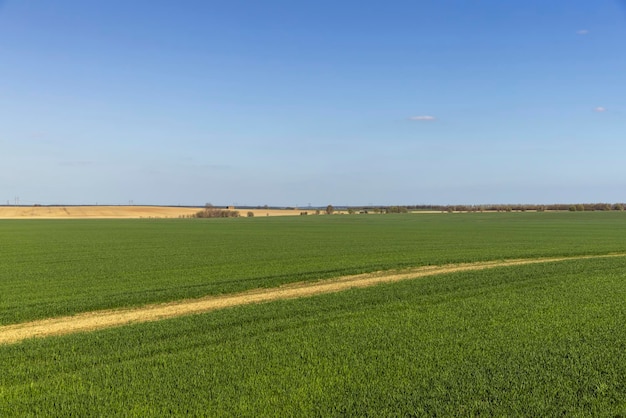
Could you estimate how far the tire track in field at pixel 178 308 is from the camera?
40.0 feet

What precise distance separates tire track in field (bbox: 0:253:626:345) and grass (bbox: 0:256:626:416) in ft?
4.54

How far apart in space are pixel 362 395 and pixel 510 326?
563 centimetres

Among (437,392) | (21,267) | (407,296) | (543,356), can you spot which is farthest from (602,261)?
(21,267)

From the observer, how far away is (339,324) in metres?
11.5

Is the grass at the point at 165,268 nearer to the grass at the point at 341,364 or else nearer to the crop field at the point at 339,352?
the crop field at the point at 339,352

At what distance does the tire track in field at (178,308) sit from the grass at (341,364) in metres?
1.39

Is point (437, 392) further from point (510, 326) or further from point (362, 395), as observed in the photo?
point (510, 326)

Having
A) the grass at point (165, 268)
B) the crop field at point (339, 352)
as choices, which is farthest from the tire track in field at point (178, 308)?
the grass at point (165, 268)

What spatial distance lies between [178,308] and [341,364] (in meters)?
8.13

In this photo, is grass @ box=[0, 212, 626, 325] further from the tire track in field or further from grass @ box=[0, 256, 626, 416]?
grass @ box=[0, 256, 626, 416]

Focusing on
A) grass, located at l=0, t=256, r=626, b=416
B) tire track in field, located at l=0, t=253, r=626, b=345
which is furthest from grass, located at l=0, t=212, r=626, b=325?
grass, located at l=0, t=256, r=626, b=416

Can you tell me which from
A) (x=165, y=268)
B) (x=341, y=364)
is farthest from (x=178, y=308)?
(x=165, y=268)

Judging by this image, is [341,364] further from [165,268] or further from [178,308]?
[165,268]

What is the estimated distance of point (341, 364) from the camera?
27.7 ft
